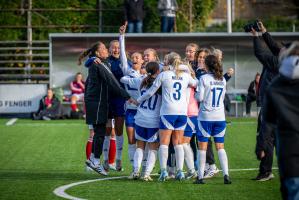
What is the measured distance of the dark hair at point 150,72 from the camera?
44.5 ft

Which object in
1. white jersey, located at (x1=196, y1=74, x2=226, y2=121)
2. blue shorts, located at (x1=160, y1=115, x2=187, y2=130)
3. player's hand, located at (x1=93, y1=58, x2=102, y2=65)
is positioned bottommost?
blue shorts, located at (x1=160, y1=115, x2=187, y2=130)

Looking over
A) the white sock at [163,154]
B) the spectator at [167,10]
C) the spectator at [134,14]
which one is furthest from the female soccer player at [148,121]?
the spectator at [167,10]

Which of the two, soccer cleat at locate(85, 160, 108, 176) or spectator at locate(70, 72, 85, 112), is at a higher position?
spectator at locate(70, 72, 85, 112)

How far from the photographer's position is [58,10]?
36.1 meters

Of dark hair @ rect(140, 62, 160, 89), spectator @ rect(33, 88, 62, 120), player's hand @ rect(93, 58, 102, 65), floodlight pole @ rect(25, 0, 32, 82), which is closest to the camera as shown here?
dark hair @ rect(140, 62, 160, 89)

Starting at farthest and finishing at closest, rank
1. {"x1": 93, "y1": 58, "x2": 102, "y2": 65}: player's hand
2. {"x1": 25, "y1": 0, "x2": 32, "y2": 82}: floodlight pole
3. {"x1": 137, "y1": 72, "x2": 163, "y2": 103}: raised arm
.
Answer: {"x1": 25, "y1": 0, "x2": 32, "y2": 82}: floodlight pole
{"x1": 93, "y1": 58, "x2": 102, "y2": 65}: player's hand
{"x1": 137, "y1": 72, "x2": 163, "y2": 103}: raised arm

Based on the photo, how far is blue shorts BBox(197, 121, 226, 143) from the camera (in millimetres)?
13195

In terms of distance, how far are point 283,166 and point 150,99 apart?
572 cm

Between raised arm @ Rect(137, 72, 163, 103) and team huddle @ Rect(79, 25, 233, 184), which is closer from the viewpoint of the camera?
team huddle @ Rect(79, 25, 233, 184)

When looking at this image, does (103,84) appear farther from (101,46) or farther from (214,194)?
(214,194)

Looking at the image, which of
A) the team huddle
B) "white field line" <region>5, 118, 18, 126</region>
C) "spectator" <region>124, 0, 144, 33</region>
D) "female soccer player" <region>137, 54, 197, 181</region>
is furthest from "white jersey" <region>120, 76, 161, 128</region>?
"spectator" <region>124, 0, 144, 33</region>

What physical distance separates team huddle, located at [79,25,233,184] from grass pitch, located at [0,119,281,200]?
1.20ft

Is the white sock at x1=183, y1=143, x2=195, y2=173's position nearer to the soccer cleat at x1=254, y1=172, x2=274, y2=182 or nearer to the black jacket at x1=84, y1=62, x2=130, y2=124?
the soccer cleat at x1=254, y1=172, x2=274, y2=182

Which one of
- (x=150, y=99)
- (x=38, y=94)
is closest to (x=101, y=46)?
(x=150, y=99)
